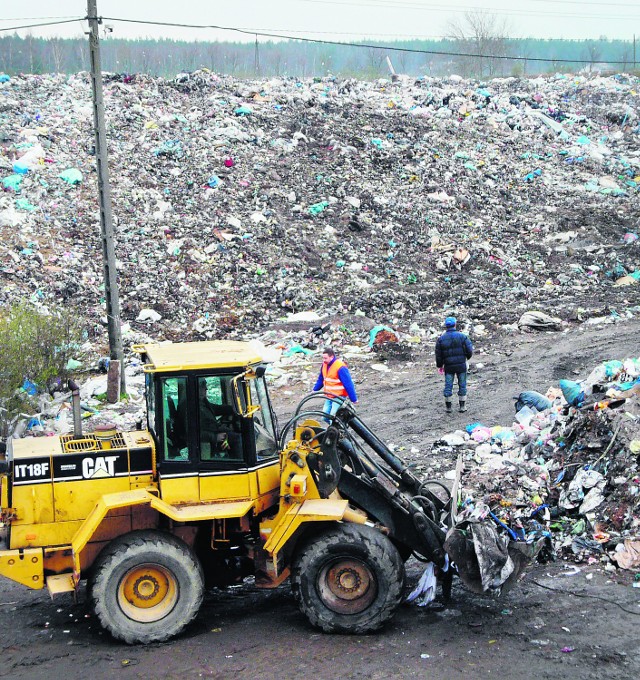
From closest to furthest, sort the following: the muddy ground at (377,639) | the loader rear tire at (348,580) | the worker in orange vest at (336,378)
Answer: the muddy ground at (377,639) → the loader rear tire at (348,580) → the worker in orange vest at (336,378)

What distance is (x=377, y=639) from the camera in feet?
17.4

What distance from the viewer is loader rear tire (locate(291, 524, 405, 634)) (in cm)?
539

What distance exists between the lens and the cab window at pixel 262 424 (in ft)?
18.4

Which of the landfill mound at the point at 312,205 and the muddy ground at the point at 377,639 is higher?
the landfill mound at the point at 312,205

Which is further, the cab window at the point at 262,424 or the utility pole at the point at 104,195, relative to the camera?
the utility pole at the point at 104,195

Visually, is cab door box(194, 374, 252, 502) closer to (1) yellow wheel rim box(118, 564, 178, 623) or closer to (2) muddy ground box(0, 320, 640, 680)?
(1) yellow wheel rim box(118, 564, 178, 623)

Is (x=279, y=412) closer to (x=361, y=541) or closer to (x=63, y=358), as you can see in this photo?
(x=63, y=358)

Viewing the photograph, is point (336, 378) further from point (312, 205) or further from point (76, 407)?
point (312, 205)

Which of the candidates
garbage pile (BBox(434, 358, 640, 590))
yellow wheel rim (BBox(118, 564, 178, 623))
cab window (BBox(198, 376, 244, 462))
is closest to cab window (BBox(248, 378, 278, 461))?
cab window (BBox(198, 376, 244, 462))

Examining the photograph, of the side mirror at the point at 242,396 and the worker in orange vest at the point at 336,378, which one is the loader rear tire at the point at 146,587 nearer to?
the side mirror at the point at 242,396

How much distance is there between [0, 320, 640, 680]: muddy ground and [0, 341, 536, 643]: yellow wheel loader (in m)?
0.23

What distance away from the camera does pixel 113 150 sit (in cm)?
1958

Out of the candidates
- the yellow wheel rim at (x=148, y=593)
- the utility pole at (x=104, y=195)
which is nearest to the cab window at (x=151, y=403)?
the yellow wheel rim at (x=148, y=593)

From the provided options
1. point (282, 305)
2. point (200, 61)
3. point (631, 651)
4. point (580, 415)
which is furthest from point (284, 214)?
point (200, 61)
